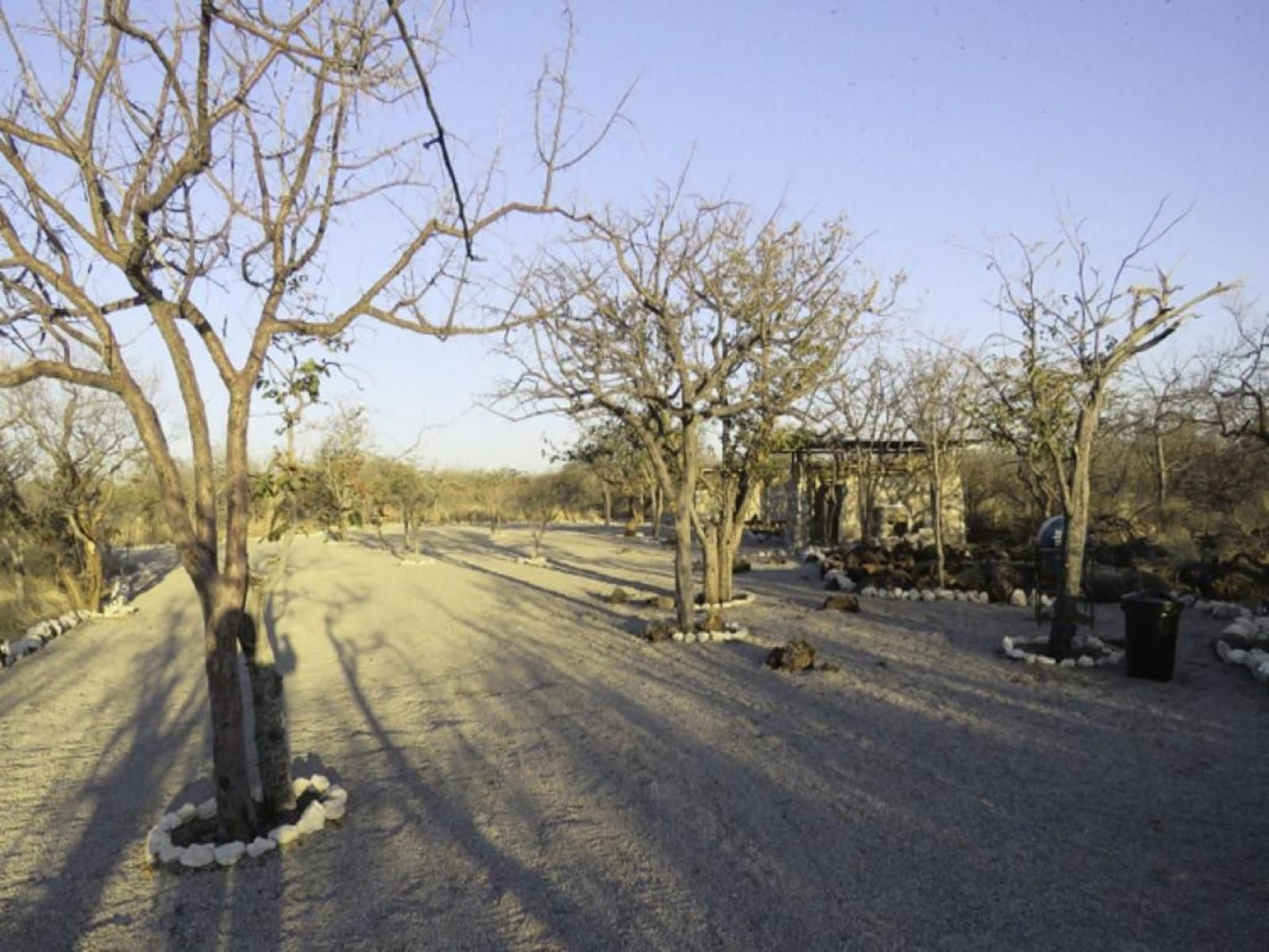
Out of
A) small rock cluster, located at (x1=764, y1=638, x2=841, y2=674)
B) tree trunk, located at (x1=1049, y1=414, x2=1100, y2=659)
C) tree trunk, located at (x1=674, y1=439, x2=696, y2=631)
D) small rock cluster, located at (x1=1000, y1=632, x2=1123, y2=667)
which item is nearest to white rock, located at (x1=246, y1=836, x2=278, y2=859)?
small rock cluster, located at (x1=764, y1=638, x2=841, y2=674)

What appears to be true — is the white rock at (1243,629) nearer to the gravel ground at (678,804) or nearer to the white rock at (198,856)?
the gravel ground at (678,804)

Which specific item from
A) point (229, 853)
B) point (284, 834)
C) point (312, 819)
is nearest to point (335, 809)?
point (312, 819)

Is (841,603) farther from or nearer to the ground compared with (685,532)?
nearer to the ground

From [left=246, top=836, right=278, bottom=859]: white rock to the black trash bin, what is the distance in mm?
7725

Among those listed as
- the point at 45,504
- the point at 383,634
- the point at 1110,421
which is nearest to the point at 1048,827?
the point at 383,634

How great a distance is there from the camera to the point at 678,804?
18.1 feet

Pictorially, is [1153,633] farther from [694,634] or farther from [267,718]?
[267,718]

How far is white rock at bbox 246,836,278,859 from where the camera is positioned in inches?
190

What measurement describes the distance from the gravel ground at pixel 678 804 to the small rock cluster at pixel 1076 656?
0.29 metres

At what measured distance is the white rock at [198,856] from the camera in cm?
472

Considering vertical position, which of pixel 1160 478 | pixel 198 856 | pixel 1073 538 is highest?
pixel 1160 478

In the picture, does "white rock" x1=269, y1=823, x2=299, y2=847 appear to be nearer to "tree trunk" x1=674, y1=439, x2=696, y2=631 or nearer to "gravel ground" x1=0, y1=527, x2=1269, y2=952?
"gravel ground" x1=0, y1=527, x2=1269, y2=952

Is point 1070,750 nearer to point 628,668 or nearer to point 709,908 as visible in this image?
point 709,908

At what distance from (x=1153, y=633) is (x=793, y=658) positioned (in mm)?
3442
